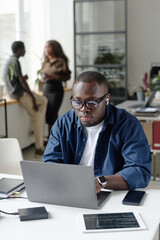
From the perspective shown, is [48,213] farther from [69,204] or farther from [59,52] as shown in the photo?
[59,52]

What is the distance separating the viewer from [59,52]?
492 cm

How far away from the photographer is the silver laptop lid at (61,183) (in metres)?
1.47

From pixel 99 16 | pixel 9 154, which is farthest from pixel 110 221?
pixel 99 16

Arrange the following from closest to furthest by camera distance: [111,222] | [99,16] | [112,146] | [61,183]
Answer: [111,222], [61,183], [112,146], [99,16]

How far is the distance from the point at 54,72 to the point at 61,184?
3513 mm

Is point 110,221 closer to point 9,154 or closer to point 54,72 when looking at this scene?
point 9,154

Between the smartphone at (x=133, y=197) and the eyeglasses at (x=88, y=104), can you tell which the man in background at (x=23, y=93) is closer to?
the eyeglasses at (x=88, y=104)

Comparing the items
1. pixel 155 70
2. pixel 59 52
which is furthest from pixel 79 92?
pixel 155 70

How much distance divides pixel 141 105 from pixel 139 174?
2.37m

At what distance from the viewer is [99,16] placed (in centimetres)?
684

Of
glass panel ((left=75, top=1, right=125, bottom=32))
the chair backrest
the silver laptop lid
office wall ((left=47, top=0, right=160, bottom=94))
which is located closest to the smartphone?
the silver laptop lid

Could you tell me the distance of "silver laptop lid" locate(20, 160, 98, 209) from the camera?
1.47 m

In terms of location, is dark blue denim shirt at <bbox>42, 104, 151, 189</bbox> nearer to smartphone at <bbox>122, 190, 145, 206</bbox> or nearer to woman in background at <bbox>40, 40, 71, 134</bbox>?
smartphone at <bbox>122, 190, 145, 206</bbox>

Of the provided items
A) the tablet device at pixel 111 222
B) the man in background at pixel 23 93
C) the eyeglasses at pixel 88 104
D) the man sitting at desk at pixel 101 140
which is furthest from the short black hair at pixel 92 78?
the man in background at pixel 23 93
